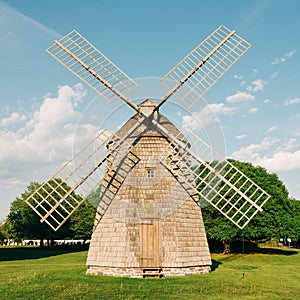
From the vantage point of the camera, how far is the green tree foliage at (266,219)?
3769 centimetres

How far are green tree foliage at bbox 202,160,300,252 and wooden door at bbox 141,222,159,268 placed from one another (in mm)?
21993

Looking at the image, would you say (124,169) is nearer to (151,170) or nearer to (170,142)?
(151,170)

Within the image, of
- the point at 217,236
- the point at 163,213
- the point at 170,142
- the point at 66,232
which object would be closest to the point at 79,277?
the point at 163,213

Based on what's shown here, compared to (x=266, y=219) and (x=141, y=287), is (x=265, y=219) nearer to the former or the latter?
(x=266, y=219)

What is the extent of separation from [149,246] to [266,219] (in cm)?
2355

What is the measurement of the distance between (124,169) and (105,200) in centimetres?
205

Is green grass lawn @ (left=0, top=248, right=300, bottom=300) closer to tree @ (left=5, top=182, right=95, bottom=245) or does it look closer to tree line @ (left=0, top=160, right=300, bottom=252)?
tree line @ (left=0, top=160, right=300, bottom=252)

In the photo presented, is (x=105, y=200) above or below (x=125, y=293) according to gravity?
above

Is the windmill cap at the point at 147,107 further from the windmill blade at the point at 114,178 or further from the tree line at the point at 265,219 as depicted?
the tree line at the point at 265,219

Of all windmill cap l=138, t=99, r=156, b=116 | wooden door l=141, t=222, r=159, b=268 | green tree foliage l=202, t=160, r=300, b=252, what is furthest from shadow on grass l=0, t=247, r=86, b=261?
windmill cap l=138, t=99, r=156, b=116

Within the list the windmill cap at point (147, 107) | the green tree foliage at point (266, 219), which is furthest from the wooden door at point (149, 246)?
the green tree foliage at point (266, 219)

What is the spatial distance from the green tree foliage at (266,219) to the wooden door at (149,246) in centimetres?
2199

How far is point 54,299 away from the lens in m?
14.1

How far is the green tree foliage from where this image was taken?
37688 millimetres
